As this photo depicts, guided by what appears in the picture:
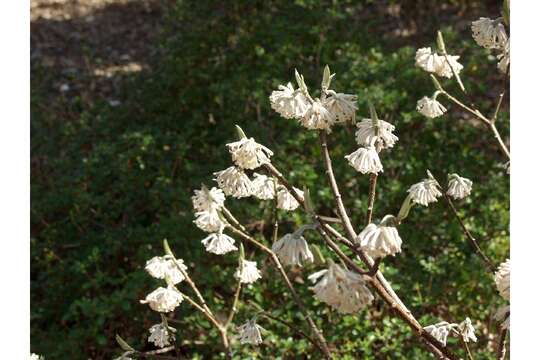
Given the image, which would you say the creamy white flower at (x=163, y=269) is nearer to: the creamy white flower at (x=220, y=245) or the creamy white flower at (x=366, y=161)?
the creamy white flower at (x=220, y=245)

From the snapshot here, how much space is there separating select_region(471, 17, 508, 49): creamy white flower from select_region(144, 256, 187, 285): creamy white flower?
2.88ft

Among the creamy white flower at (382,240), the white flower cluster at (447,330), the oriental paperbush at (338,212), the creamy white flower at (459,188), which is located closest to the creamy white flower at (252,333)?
the oriental paperbush at (338,212)

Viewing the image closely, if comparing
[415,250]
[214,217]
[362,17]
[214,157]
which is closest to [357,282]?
[214,217]

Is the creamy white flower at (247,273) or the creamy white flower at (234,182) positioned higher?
the creamy white flower at (234,182)

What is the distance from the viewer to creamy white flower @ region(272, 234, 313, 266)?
49.1 inches

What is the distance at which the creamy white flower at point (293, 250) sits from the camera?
1.25m

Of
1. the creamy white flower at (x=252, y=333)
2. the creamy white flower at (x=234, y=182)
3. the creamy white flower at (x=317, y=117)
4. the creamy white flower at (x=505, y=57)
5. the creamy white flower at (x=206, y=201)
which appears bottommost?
the creamy white flower at (x=252, y=333)

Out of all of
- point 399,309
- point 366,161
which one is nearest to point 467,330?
point 399,309

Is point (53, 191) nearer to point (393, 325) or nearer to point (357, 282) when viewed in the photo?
point (393, 325)

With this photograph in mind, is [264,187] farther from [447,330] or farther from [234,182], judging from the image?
[447,330]

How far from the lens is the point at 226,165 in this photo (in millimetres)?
3623

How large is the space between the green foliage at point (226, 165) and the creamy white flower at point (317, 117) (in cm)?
138

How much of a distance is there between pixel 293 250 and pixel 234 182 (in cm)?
36

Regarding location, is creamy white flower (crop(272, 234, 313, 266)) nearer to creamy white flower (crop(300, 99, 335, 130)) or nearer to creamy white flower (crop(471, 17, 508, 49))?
creamy white flower (crop(300, 99, 335, 130))
